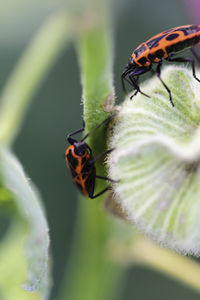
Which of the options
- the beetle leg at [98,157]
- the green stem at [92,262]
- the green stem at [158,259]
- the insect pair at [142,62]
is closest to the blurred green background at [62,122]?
the green stem at [92,262]

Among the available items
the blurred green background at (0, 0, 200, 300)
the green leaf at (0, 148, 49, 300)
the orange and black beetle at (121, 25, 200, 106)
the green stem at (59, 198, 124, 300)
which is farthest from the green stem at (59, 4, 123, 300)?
the blurred green background at (0, 0, 200, 300)

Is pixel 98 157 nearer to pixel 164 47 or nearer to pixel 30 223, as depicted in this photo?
pixel 30 223

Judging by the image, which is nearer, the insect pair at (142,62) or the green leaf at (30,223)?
the green leaf at (30,223)

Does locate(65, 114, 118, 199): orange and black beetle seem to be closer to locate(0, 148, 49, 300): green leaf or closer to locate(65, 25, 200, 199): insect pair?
locate(65, 25, 200, 199): insect pair

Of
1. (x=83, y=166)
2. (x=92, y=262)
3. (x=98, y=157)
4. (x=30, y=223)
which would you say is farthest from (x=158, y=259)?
(x=30, y=223)

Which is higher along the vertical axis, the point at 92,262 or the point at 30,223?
the point at 30,223

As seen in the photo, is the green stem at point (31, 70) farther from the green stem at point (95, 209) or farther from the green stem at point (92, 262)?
the green stem at point (92, 262)
